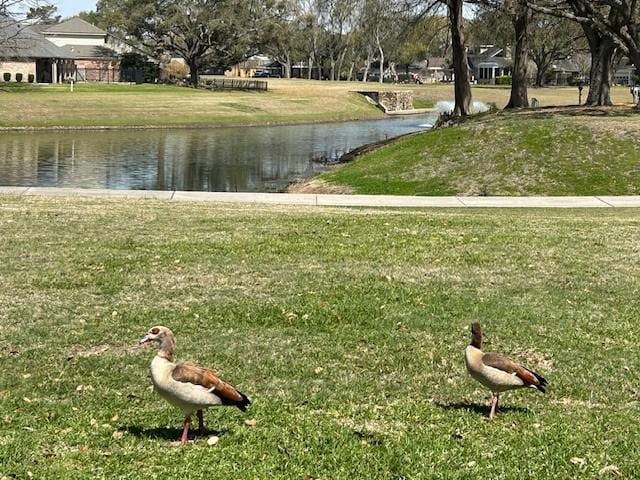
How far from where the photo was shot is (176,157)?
129 feet

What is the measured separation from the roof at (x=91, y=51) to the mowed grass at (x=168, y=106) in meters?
18.6

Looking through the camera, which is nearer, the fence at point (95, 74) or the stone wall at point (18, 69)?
the stone wall at point (18, 69)

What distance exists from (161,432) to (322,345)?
99.6 inches

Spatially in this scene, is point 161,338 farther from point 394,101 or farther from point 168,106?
point 394,101

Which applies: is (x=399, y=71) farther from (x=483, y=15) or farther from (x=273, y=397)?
(x=273, y=397)

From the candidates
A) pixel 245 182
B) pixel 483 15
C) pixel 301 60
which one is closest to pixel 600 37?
pixel 483 15

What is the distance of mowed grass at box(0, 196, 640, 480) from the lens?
5496mm

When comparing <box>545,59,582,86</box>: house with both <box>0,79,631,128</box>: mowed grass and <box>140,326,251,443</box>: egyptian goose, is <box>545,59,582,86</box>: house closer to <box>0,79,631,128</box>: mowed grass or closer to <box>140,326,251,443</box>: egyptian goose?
<box>0,79,631,128</box>: mowed grass

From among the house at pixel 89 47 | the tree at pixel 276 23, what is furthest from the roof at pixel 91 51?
the tree at pixel 276 23

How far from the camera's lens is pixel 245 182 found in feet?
104

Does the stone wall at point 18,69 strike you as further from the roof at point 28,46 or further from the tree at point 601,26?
the tree at point 601,26

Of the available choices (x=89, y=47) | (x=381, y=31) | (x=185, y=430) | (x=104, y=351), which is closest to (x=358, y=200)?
(x=104, y=351)

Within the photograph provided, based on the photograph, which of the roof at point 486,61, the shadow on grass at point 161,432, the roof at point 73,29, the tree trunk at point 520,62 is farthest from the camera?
the roof at point 486,61

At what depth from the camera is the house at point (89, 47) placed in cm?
9512
